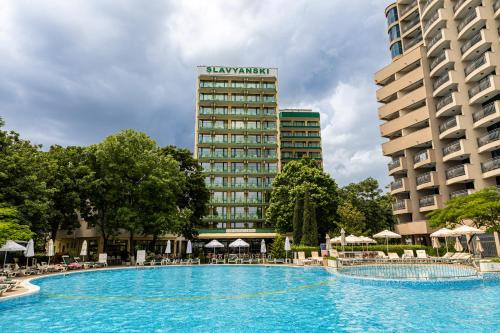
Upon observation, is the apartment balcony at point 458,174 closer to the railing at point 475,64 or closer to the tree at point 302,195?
the railing at point 475,64

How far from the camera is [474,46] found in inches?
1464

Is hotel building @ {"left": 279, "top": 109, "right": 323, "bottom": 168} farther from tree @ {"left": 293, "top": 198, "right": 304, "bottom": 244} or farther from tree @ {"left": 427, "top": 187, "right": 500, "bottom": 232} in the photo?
tree @ {"left": 427, "top": 187, "right": 500, "bottom": 232}

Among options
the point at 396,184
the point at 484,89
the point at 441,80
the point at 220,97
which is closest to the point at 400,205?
the point at 396,184

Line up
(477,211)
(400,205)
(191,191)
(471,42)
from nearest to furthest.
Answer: (477,211)
(471,42)
(191,191)
(400,205)

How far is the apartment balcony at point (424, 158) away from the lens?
135 feet

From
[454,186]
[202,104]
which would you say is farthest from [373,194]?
[202,104]

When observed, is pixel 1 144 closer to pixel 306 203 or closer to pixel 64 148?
pixel 64 148

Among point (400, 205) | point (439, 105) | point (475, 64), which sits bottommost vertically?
point (400, 205)

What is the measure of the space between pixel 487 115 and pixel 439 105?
6.62m

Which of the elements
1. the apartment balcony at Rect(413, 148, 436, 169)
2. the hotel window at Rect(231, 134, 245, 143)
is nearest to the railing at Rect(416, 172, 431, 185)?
the apartment balcony at Rect(413, 148, 436, 169)

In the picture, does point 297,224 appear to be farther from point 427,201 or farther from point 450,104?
point 450,104

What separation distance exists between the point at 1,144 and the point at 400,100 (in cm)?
4587

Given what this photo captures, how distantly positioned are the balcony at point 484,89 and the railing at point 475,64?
160 cm

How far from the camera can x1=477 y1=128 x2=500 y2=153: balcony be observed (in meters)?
34.5
